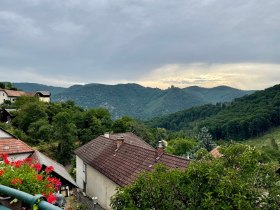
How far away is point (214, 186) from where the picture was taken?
9.22 metres

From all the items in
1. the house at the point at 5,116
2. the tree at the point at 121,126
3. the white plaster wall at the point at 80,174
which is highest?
the house at the point at 5,116

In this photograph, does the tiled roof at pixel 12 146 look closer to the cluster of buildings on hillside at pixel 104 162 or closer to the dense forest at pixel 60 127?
the cluster of buildings on hillside at pixel 104 162

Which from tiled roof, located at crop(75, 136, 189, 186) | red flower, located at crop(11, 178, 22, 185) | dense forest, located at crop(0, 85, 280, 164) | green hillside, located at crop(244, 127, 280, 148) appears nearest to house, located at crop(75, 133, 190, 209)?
tiled roof, located at crop(75, 136, 189, 186)

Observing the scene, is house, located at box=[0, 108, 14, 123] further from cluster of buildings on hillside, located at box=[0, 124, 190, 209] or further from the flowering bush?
the flowering bush

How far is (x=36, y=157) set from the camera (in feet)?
90.2

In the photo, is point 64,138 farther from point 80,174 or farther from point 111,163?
point 111,163

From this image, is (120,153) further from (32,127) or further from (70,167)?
(32,127)

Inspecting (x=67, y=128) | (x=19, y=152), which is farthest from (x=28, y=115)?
(x=19, y=152)

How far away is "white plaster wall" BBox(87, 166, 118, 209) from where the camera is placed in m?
27.7

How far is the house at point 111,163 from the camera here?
2491cm

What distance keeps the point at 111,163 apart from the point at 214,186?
21075 millimetres

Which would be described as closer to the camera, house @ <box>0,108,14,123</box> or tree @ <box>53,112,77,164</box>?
tree @ <box>53,112,77,164</box>

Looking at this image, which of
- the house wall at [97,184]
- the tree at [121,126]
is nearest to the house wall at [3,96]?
the tree at [121,126]

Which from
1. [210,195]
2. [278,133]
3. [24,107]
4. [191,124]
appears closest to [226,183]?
[210,195]
